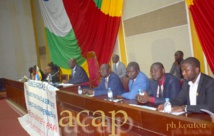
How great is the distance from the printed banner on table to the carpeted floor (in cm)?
13

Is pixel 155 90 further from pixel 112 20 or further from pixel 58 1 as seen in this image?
pixel 58 1

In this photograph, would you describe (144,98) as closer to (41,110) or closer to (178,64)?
(41,110)

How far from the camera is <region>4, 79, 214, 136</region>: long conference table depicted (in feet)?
4.22

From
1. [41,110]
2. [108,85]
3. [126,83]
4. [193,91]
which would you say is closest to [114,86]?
[108,85]

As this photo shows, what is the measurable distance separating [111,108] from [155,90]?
3.17 feet

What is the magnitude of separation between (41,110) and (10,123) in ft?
5.34

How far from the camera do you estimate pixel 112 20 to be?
5434 millimetres

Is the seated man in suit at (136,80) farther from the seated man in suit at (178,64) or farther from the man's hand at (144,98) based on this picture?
the seated man in suit at (178,64)

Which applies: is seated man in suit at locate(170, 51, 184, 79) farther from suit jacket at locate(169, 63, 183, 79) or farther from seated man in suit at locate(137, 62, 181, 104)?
seated man in suit at locate(137, 62, 181, 104)

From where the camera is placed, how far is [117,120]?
1.81m

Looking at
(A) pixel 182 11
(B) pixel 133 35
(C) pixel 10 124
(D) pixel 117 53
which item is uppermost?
(A) pixel 182 11

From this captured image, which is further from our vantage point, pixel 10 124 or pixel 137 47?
pixel 137 47

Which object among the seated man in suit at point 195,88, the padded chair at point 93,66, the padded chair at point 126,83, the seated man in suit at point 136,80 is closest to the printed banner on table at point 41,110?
the seated man in suit at point 136,80

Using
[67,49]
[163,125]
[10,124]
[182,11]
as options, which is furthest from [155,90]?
[67,49]
